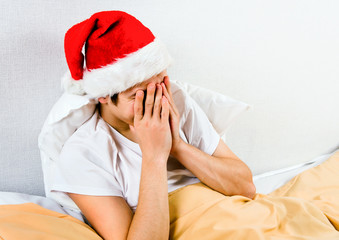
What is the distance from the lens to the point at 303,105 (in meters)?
1.73

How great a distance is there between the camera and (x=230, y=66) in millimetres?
1506

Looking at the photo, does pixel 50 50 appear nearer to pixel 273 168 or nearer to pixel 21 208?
pixel 21 208

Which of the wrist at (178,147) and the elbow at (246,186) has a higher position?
the wrist at (178,147)

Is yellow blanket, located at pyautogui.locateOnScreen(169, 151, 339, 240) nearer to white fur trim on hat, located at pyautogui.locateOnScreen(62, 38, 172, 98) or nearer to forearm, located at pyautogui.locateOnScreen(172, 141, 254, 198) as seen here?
forearm, located at pyautogui.locateOnScreen(172, 141, 254, 198)

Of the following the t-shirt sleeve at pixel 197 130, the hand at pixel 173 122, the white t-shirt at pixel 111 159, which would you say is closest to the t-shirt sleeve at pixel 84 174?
the white t-shirt at pixel 111 159

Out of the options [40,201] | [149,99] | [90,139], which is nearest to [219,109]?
[149,99]

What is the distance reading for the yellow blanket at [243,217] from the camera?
0.89 meters

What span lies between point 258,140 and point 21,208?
1166mm

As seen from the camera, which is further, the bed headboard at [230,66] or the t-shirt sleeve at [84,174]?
the bed headboard at [230,66]

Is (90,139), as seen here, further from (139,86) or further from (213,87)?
(213,87)

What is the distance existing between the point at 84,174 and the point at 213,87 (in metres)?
0.80

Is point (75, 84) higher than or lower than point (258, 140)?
higher

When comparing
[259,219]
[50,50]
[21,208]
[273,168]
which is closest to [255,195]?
[259,219]

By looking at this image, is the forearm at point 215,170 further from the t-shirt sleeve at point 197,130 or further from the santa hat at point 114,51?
the santa hat at point 114,51
